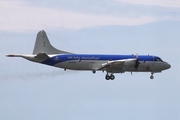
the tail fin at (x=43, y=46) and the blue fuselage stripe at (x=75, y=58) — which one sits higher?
the tail fin at (x=43, y=46)

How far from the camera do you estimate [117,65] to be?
393 feet

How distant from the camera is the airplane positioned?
118812mm

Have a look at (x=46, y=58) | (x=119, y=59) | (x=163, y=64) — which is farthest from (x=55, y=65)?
(x=163, y=64)

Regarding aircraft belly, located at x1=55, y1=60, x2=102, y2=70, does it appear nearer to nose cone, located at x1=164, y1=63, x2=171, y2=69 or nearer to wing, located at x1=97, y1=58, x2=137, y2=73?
wing, located at x1=97, y1=58, x2=137, y2=73

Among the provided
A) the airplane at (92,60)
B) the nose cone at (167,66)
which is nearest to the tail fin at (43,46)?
the airplane at (92,60)

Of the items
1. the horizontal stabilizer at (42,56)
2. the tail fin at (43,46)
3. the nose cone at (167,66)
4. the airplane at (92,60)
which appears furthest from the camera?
the nose cone at (167,66)

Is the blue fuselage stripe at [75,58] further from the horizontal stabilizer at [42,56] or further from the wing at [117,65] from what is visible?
the wing at [117,65]

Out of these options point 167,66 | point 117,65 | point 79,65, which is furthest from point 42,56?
point 167,66

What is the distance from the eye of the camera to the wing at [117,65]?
119312 mm

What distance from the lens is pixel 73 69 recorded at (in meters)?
120

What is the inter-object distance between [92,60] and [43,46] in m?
8.83

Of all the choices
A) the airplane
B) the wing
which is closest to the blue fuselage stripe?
the airplane

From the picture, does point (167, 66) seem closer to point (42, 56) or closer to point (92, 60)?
point (92, 60)

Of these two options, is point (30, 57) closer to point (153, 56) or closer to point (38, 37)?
point (38, 37)
